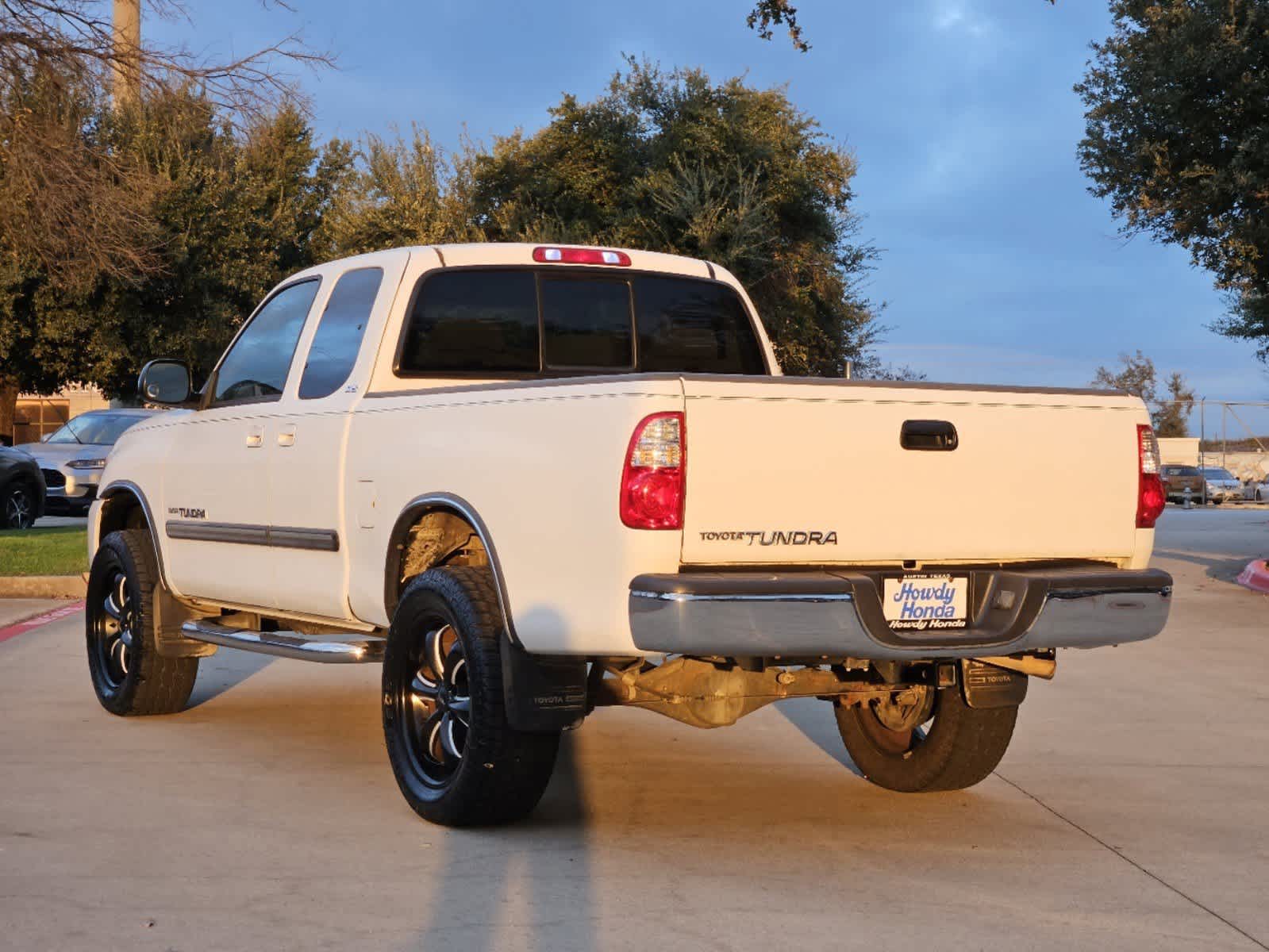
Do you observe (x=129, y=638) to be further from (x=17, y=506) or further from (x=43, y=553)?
(x=17, y=506)

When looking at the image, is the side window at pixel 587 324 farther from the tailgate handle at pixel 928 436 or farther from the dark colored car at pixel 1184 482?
the dark colored car at pixel 1184 482

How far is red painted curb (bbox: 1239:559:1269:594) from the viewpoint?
17223mm

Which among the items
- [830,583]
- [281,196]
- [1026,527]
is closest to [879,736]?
[1026,527]

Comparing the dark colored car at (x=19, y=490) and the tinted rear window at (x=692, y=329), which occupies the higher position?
the tinted rear window at (x=692, y=329)

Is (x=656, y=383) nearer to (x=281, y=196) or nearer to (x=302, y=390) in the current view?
(x=302, y=390)

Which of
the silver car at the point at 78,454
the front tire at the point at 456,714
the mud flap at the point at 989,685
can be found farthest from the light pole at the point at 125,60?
the mud flap at the point at 989,685

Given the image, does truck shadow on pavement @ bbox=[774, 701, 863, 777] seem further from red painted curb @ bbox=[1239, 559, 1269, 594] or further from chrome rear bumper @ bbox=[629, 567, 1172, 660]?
red painted curb @ bbox=[1239, 559, 1269, 594]

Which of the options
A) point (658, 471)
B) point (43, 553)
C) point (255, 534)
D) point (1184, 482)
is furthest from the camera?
point (1184, 482)

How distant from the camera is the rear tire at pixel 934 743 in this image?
673cm

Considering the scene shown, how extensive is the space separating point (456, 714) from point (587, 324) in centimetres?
200

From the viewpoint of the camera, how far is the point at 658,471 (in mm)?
5215

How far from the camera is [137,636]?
27.6 ft


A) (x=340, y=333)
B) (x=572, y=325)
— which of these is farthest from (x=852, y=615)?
(x=340, y=333)

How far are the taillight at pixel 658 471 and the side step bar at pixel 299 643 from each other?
69.6 inches
